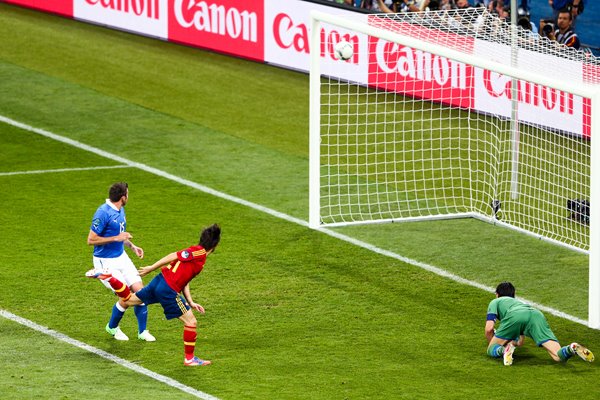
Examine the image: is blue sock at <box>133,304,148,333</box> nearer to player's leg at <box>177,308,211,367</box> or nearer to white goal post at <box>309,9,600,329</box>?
player's leg at <box>177,308,211,367</box>

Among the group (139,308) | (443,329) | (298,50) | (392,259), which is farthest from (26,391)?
(298,50)

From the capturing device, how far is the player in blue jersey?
12.8 m

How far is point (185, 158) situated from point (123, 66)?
18.9 ft

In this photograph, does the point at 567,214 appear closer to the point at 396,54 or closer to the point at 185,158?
the point at 396,54

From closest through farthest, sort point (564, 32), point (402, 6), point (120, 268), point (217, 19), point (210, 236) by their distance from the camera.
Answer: point (210, 236) → point (120, 268) → point (564, 32) → point (402, 6) → point (217, 19)

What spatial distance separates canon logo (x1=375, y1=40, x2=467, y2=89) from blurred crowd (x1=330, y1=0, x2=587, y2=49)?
990 mm

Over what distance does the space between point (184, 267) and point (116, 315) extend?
3.82 ft

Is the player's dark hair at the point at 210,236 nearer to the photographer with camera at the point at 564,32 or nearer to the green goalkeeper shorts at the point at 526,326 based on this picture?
the green goalkeeper shorts at the point at 526,326

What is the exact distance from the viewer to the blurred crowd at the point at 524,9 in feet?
68.3

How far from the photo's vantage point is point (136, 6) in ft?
89.6

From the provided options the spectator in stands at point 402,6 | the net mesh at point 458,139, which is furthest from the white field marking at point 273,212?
the spectator in stands at point 402,6

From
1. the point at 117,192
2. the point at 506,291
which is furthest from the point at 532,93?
the point at 117,192

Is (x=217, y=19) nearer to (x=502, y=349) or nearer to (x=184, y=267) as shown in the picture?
(x=184, y=267)

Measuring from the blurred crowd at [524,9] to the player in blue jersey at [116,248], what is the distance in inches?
364
